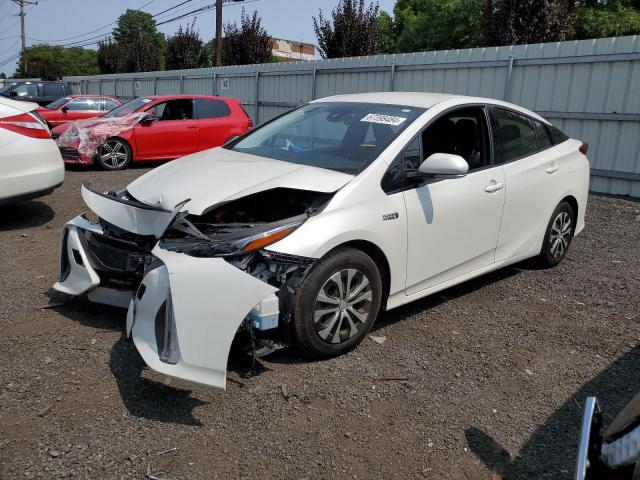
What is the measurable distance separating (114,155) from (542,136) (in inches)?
324

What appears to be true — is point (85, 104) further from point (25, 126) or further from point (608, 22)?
point (608, 22)

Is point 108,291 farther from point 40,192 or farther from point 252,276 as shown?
point 40,192

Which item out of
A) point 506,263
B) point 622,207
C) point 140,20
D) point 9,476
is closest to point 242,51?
point 622,207

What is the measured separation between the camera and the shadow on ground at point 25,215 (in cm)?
638

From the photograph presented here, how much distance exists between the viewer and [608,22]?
28.8 meters

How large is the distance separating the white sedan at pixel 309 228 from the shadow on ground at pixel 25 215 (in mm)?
3026

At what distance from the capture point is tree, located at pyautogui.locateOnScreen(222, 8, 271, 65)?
25.8 metres

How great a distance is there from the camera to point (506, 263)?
15.4 feet

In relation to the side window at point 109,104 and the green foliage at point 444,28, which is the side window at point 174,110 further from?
the green foliage at point 444,28

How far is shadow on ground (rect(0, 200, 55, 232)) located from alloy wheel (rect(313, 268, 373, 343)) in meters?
4.52

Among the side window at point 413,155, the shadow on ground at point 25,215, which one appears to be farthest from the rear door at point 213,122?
the side window at point 413,155

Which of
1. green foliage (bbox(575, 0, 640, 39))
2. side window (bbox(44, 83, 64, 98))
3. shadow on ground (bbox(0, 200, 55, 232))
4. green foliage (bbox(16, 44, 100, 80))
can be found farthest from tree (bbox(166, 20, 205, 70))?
green foliage (bbox(16, 44, 100, 80))

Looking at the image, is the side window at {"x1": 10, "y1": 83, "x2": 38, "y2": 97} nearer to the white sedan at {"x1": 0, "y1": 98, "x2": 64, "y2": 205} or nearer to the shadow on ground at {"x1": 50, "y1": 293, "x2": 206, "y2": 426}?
the white sedan at {"x1": 0, "y1": 98, "x2": 64, "y2": 205}

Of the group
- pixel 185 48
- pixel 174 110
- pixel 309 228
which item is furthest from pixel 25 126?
pixel 185 48
